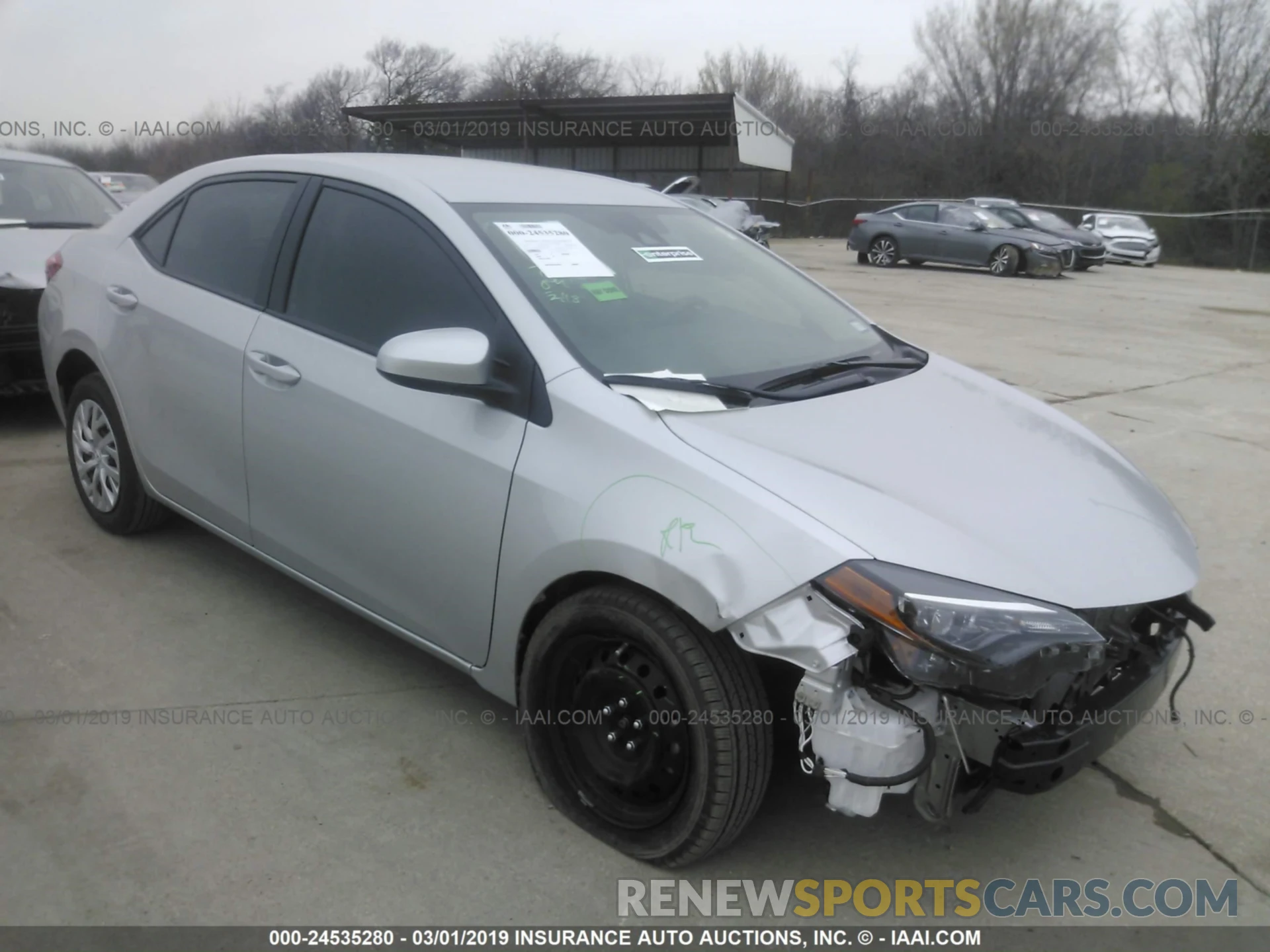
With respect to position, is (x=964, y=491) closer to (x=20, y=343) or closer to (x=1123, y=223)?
(x=20, y=343)

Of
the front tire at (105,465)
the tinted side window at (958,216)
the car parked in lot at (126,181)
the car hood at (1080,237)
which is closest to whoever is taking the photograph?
the front tire at (105,465)

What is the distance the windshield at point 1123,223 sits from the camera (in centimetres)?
2692

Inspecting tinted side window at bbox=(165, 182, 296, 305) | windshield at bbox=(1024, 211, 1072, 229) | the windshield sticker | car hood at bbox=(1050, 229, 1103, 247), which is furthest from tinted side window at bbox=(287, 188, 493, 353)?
windshield at bbox=(1024, 211, 1072, 229)

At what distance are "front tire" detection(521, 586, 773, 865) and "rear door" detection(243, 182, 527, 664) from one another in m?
0.29

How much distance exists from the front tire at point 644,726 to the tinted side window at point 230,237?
1.79m

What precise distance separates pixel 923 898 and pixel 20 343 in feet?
18.4

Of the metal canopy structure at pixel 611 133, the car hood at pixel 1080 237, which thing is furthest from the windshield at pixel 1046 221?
the metal canopy structure at pixel 611 133

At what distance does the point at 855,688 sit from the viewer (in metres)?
2.21

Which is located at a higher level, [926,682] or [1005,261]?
[1005,261]

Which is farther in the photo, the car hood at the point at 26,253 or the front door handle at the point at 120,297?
the car hood at the point at 26,253

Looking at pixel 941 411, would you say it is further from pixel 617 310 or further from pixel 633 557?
pixel 633 557

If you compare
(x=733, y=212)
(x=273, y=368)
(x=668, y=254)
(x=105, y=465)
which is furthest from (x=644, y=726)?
(x=733, y=212)

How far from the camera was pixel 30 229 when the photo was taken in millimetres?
6570

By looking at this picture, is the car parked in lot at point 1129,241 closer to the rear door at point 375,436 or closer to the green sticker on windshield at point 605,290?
the green sticker on windshield at point 605,290
